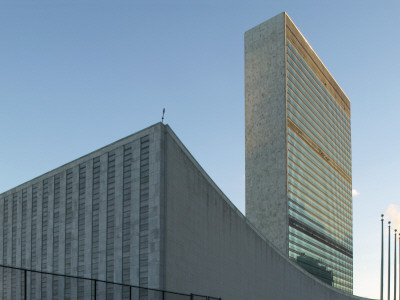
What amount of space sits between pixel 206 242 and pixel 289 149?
79817 millimetres

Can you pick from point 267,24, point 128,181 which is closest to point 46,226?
point 128,181

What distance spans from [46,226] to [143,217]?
14.0 m

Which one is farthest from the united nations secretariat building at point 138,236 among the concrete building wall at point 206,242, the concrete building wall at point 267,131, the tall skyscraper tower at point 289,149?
the tall skyscraper tower at point 289,149

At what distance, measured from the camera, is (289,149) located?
121062mm

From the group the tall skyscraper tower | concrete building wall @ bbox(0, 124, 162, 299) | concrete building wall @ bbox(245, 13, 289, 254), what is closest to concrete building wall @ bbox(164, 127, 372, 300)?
concrete building wall @ bbox(0, 124, 162, 299)

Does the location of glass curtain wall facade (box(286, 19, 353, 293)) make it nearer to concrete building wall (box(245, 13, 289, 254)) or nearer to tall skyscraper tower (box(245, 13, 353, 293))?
tall skyscraper tower (box(245, 13, 353, 293))

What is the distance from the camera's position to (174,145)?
42.0 m

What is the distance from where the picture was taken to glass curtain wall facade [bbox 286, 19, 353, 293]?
123 m

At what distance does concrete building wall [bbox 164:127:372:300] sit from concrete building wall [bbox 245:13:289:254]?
63.1 meters

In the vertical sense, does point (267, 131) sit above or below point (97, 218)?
above

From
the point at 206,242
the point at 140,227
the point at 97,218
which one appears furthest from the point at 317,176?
the point at 140,227

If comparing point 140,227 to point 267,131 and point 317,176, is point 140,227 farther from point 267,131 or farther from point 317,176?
point 317,176

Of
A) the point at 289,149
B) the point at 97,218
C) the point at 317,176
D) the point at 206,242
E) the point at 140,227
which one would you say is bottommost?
the point at 206,242

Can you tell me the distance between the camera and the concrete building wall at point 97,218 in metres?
40.5
